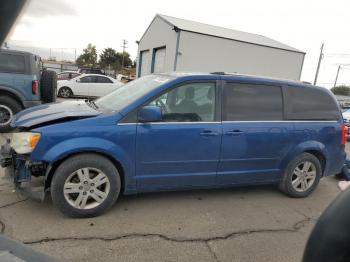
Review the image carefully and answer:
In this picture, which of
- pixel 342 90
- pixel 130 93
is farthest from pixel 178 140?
pixel 342 90

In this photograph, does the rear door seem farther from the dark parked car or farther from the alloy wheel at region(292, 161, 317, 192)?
the dark parked car

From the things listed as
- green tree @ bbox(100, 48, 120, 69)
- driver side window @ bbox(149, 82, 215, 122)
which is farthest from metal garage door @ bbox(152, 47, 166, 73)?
green tree @ bbox(100, 48, 120, 69)

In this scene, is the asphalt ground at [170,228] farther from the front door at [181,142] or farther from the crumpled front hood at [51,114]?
the crumpled front hood at [51,114]

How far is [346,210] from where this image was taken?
0.99 metres

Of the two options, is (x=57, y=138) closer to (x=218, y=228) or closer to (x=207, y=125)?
(x=207, y=125)

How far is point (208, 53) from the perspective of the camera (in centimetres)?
1869

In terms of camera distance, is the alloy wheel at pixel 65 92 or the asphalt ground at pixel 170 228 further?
the alloy wheel at pixel 65 92

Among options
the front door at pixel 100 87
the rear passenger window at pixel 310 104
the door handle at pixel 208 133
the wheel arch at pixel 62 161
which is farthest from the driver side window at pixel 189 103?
the front door at pixel 100 87

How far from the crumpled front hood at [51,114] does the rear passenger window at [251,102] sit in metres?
1.64

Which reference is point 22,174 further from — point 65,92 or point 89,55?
point 89,55

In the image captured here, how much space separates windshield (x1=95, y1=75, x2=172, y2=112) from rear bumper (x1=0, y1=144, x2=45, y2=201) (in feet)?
3.59

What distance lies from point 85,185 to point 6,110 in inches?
174

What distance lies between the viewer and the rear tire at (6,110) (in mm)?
6729

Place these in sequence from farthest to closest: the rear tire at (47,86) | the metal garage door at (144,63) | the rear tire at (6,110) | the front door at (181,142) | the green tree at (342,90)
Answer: the green tree at (342,90), the metal garage door at (144,63), the rear tire at (47,86), the rear tire at (6,110), the front door at (181,142)
